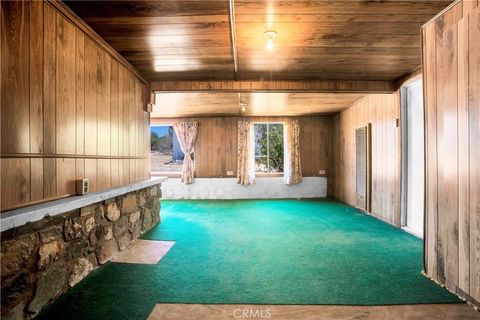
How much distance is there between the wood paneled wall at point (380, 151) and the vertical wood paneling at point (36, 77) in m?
4.44

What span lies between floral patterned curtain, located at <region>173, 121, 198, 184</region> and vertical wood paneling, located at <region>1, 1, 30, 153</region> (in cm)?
518

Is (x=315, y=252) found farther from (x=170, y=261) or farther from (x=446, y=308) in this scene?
(x=170, y=261)

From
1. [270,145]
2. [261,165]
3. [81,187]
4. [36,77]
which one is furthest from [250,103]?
[36,77]

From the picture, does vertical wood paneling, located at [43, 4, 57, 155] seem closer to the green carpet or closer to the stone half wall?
the stone half wall

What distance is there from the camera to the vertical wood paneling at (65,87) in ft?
6.54

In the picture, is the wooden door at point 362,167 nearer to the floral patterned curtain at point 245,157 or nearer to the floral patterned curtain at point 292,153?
the floral patterned curtain at point 292,153

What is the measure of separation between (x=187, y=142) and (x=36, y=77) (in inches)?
204

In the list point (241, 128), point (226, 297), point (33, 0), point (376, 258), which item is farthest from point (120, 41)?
point (241, 128)

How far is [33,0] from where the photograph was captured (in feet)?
5.74

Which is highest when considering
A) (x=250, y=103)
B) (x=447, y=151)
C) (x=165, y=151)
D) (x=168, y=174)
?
(x=250, y=103)

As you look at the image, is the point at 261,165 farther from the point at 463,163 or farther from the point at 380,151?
the point at 463,163

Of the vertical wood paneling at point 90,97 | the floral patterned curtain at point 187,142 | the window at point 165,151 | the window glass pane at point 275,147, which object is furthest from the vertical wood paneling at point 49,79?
the window glass pane at point 275,147

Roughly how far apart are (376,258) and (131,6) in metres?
3.39

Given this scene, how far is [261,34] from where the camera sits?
246 cm
